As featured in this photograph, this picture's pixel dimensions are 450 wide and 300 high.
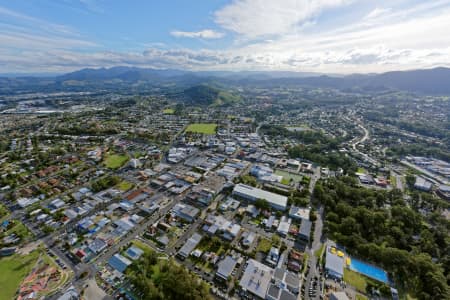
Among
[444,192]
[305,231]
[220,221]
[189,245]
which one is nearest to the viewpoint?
[189,245]

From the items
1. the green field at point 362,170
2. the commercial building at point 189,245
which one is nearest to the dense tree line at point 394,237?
the green field at point 362,170

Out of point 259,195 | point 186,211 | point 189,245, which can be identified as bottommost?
point 189,245

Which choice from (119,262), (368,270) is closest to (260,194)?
(368,270)

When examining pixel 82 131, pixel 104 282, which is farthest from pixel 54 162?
pixel 104 282

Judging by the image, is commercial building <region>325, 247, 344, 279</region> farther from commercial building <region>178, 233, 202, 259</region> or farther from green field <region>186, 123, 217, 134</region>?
green field <region>186, 123, 217, 134</region>

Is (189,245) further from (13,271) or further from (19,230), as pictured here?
(19,230)

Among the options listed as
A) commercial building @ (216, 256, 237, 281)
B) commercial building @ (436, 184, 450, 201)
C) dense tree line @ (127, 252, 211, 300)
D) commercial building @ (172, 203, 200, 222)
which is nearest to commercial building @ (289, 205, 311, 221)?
commercial building @ (216, 256, 237, 281)
